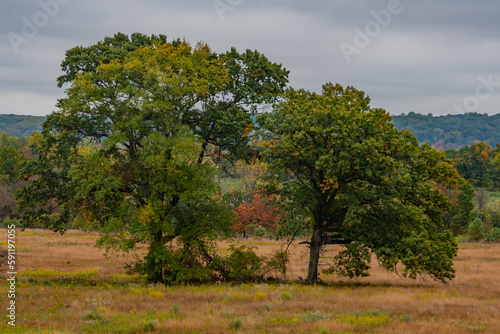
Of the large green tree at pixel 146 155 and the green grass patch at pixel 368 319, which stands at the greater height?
the large green tree at pixel 146 155

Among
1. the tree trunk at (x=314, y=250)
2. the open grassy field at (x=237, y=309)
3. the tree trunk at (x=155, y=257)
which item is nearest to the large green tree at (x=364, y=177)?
the tree trunk at (x=314, y=250)

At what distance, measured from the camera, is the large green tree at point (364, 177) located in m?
21.1

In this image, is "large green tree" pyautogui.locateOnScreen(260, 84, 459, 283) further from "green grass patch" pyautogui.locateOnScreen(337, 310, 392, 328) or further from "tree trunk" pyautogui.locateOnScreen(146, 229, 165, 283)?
"green grass patch" pyautogui.locateOnScreen(337, 310, 392, 328)

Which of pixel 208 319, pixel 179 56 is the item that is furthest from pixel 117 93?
pixel 208 319

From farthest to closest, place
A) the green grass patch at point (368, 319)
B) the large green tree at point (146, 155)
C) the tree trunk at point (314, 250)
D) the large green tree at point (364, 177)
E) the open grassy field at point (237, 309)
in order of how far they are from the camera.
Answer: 1. the tree trunk at point (314, 250)
2. the large green tree at point (146, 155)
3. the large green tree at point (364, 177)
4. the green grass patch at point (368, 319)
5. the open grassy field at point (237, 309)

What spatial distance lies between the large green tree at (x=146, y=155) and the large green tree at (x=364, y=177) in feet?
11.3

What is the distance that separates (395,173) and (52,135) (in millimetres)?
16685

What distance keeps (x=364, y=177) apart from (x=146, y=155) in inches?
403

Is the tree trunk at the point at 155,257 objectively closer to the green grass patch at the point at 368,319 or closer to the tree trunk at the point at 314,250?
the tree trunk at the point at 314,250

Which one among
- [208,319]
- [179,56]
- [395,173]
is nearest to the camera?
[208,319]

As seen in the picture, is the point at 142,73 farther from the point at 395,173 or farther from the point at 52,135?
the point at 395,173

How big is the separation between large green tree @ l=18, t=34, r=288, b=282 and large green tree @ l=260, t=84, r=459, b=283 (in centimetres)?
345

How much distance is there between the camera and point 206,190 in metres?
22.0

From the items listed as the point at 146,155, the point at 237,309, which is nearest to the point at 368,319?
the point at 237,309
